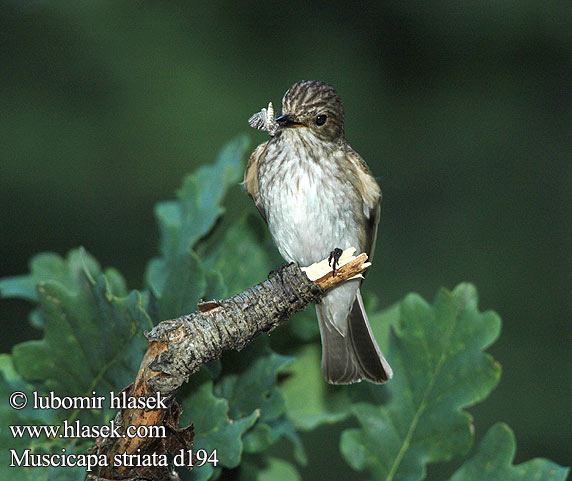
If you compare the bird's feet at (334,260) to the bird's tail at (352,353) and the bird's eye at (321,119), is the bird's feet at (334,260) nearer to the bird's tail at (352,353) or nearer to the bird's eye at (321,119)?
the bird's tail at (352,353)

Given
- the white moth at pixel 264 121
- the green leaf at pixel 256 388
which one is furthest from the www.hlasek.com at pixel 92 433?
the white moth at pixel 264 121

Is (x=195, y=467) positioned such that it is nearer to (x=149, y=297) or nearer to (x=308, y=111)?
(x=149, y=297)

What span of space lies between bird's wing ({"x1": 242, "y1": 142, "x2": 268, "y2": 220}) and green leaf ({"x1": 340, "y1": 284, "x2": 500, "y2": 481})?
27.9 inches

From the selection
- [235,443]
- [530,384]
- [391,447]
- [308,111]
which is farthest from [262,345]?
[530,384]

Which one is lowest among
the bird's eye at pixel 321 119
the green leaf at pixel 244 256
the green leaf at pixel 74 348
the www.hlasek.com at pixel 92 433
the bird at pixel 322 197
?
the www.hlasek.com at pixel 92 433

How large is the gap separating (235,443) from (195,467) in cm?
10

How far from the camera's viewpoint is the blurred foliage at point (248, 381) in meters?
1.71

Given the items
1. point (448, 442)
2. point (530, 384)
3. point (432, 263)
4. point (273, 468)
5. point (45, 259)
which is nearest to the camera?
point (448, 442)

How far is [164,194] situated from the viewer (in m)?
4.81

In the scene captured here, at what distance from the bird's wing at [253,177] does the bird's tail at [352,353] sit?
1.35ft

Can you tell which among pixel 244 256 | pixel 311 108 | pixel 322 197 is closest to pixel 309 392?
pixel 244 256

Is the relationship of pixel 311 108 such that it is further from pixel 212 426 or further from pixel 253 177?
pixel 212 426

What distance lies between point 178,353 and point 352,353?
83cm

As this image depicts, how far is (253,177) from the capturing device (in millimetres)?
2492
